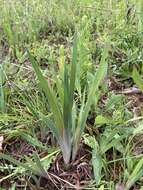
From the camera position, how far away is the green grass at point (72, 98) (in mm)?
1331

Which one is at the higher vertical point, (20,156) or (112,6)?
(112,6)

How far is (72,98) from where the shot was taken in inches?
52.1

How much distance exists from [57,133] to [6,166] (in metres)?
0.21

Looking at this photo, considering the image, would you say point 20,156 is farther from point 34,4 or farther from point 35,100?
point 34,4

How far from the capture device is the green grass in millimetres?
1331

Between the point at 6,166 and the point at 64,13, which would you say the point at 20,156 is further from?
the point at 64,13

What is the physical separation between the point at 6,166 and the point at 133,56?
771 mm

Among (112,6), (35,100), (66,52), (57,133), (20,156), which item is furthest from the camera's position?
(112,6)

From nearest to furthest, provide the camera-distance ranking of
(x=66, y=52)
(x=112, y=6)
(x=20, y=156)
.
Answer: (x=20, y=156), (x=66, y=52), (x=112, y=6)

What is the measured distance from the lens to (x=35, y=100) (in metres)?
1.60

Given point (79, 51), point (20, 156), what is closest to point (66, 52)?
point (79, 51)

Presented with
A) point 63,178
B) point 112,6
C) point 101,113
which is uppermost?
point 112,6

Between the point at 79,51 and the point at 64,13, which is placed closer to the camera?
the point at 79,51

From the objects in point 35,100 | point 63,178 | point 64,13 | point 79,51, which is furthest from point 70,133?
point 64,13
